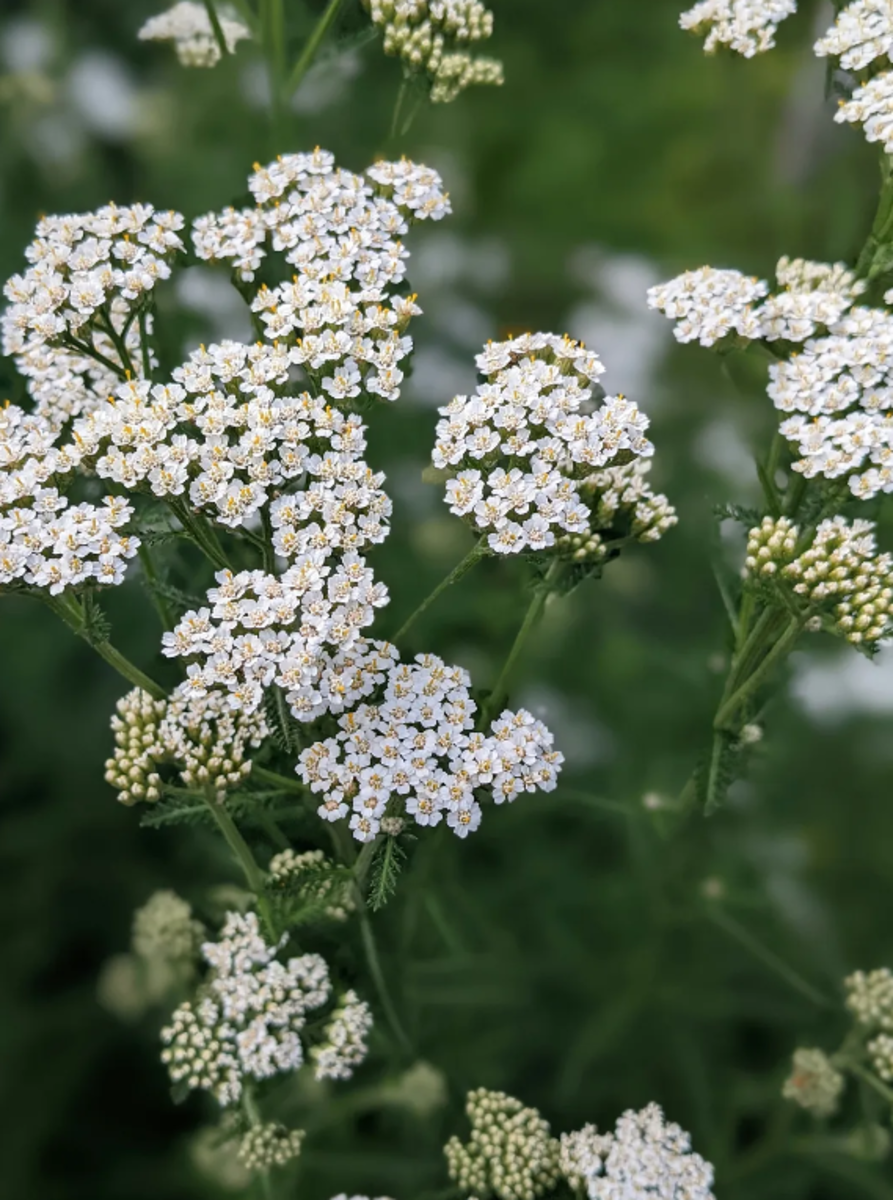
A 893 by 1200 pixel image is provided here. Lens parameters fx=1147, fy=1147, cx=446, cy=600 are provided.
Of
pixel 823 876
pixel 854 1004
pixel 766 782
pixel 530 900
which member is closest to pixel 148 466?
pixel 854 1004

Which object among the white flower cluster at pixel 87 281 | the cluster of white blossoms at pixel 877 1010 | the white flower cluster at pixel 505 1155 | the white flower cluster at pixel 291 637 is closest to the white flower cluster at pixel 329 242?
the white flower cluster at pixel 87 281

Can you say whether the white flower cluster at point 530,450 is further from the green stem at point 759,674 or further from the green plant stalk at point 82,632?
the green plant stalk at point 82,632

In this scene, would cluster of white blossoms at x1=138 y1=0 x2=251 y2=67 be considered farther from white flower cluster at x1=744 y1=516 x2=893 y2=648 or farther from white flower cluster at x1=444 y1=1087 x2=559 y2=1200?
white flower cluster at x1=444 y1=1087 x2=559 y2=1200

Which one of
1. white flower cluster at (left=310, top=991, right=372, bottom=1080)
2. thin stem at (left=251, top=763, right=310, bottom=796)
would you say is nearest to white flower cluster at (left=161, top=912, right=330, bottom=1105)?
white flower cluster at (left=310, top=991, right=372, bottom=1080)

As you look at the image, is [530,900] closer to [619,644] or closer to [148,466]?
[619,644]

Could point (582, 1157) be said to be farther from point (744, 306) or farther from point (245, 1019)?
point (744, 306)

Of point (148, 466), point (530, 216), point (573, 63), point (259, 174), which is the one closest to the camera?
point (148, 466)

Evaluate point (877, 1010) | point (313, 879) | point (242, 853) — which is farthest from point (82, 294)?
point (877, 1010)
